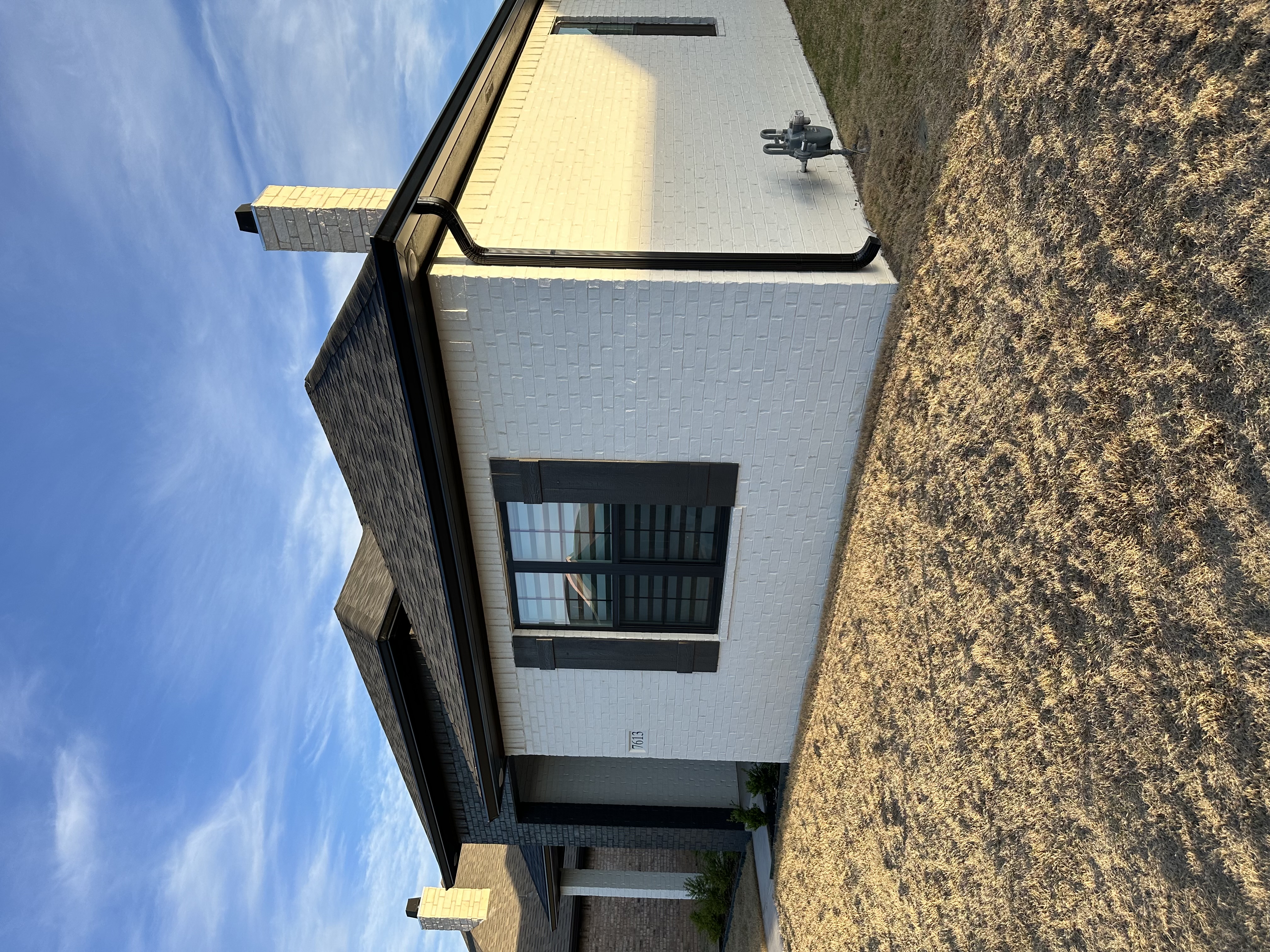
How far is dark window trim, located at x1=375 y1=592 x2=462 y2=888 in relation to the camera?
26.8 feet

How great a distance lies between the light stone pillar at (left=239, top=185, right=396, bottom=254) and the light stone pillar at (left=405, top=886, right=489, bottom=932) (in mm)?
9887

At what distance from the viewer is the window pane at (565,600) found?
22.5ft

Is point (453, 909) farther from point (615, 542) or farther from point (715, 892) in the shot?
point (615, 542)

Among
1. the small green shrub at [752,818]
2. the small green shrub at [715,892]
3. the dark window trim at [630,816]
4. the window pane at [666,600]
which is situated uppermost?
the window pane at [666,600]

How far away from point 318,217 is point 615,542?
172 inches

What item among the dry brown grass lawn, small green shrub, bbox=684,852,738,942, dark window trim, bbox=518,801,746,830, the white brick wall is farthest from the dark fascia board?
small green shrub, bbox=684,852,738,942

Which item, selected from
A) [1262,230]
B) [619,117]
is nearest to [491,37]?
[619,117]

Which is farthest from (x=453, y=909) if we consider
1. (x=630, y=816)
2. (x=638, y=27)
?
(x=638, y=27)

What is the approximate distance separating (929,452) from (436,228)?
152 inches

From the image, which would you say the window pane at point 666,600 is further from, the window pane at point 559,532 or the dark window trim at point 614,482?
the dark window trim at point 614,482

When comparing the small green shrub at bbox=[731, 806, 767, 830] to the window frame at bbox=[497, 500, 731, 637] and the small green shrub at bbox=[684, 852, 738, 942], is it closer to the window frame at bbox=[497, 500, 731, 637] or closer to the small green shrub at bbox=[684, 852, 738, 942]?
the small green shrub at bbox=[684, 852, 738, 942]

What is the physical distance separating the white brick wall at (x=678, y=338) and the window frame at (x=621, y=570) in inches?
4.5

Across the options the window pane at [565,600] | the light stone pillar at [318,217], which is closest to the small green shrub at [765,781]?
the window pane at [565,600]

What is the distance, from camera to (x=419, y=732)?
891 centimetres
